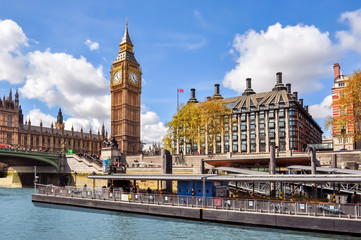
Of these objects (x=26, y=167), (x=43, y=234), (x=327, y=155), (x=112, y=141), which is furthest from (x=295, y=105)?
(x=43, y=234)

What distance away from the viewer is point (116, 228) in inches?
1253

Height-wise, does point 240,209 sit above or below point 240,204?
below

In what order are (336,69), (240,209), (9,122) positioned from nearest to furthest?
1. (240,209)
2. (336,69)
3. (9,122)

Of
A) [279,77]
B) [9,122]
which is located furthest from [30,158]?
[279,77]

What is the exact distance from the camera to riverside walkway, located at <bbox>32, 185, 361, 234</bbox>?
2638 cm

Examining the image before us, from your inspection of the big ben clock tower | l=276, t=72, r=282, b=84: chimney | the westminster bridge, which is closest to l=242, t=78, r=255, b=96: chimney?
l=276, t=72, r=282, b=84: chimney

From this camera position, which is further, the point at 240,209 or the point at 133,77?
the point at 133,77

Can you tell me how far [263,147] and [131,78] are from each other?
51955mm

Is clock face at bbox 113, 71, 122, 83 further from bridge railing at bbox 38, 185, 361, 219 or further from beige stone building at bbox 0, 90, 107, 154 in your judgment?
bridge railing at bbox 38, 185, 361, 219

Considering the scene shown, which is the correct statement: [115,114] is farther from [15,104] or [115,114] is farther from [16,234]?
[16,234]

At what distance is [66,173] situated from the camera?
278 feet

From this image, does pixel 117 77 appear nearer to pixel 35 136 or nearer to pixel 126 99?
pixel 126 99

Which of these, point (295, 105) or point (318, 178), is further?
point (295, 105)

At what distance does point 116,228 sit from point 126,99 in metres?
92.8
